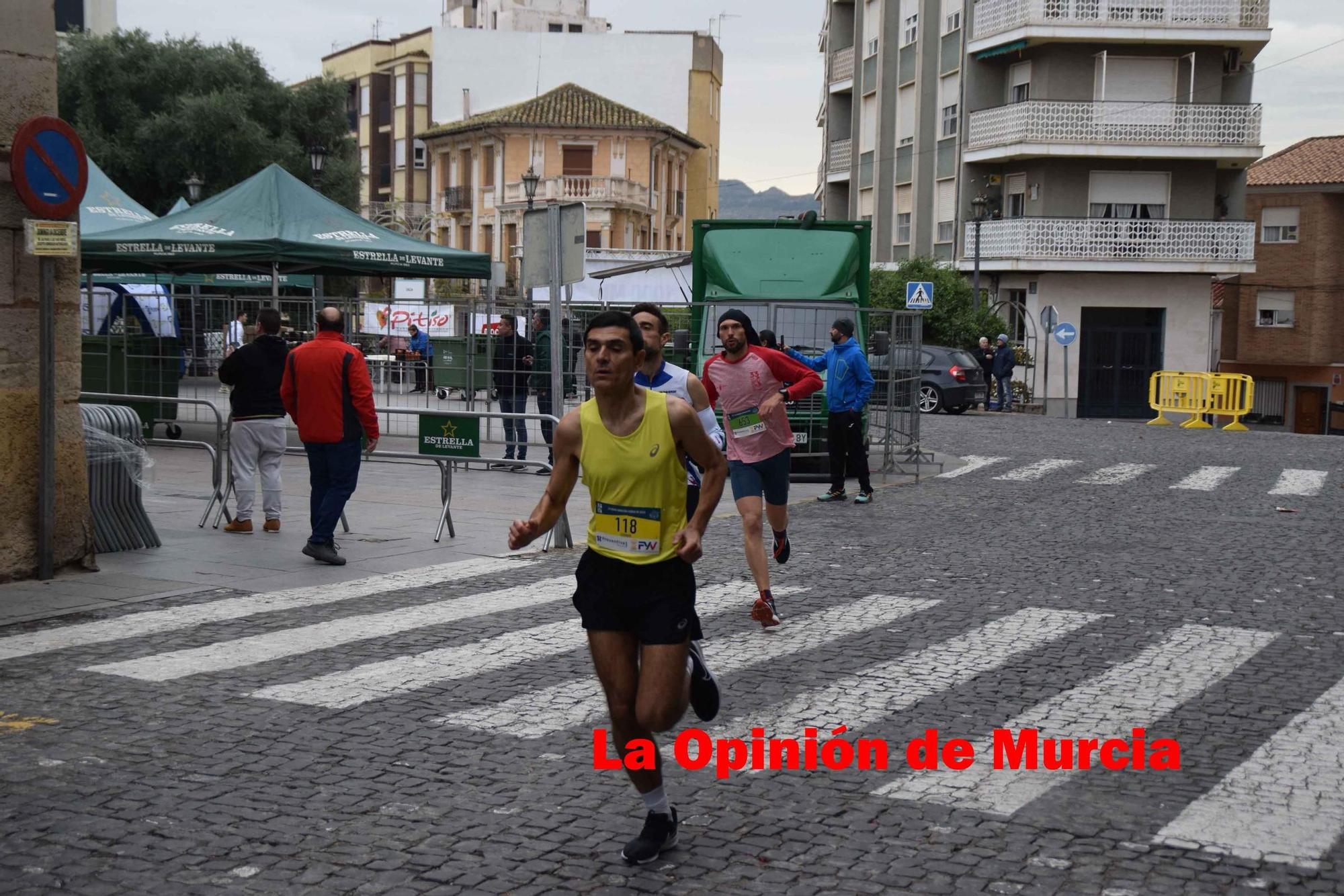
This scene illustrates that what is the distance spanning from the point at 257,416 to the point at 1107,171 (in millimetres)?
35499

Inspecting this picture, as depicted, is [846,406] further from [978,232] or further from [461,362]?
[978,232]

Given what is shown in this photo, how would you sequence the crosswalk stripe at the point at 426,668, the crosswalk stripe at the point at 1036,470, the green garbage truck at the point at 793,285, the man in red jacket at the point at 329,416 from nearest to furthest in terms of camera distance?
the crosswalk stripe at the point at 426,668, the man in red jacket at the point at 329,416, the green garbage truck at the point at 793,285, the crosswalk stripe at the point at 1036,470

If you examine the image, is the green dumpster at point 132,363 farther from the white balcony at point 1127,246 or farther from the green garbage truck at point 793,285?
the white balcony at point 1127,246

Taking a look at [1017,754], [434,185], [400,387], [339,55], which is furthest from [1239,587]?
[339,55]

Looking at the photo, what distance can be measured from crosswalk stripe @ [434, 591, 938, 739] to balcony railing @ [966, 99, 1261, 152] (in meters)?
35.1

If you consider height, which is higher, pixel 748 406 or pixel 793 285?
pixel 793 285

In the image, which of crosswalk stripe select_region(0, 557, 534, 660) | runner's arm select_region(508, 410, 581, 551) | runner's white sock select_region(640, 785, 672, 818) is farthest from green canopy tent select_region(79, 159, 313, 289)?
runner's white sock select_region(640, 785, 672, 818)

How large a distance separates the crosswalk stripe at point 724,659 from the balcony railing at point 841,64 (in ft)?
155

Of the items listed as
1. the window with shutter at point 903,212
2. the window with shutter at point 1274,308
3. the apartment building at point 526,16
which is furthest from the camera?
the apartment building at point 526,16

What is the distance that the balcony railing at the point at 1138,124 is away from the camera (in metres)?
42.1

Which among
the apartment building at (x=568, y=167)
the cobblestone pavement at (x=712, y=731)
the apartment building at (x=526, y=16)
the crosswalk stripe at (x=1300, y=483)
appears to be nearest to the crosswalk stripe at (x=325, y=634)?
the cobblestone pavement at (x=712, y=731)

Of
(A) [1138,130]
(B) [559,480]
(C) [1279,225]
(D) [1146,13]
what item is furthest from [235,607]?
(C) [1279,225]

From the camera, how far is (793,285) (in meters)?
18.8

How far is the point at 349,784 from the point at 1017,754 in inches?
103
